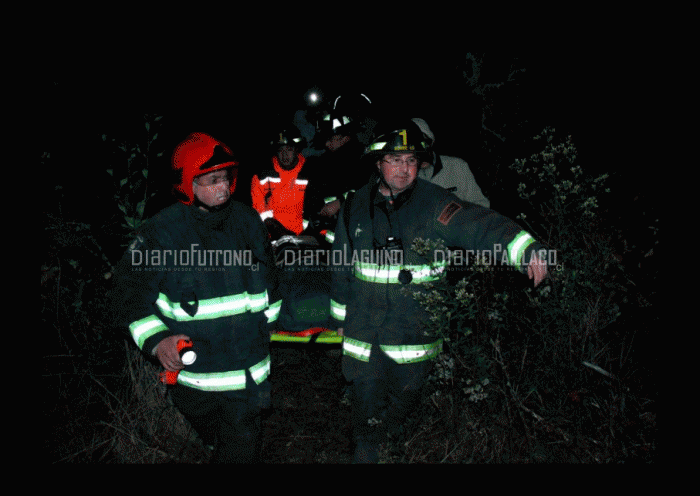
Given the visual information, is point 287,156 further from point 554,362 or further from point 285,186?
point 554,362

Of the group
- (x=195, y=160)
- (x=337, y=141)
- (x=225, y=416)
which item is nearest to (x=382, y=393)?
(x=225, y=416)

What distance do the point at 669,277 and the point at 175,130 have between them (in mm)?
5637

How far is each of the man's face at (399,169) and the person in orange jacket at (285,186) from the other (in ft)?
9.85

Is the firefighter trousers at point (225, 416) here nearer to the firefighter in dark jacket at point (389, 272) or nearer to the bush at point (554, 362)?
the firefighter in dark jacket at point (389, 272)

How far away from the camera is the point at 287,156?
5.89 meters

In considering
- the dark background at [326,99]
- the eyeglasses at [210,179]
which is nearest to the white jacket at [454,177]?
the dark background at [326,99]

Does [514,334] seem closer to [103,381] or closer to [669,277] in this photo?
[669,277]

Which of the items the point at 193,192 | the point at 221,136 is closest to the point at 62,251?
the point at 193,192

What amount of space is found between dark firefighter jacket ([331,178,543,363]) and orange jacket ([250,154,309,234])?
9.43 ft

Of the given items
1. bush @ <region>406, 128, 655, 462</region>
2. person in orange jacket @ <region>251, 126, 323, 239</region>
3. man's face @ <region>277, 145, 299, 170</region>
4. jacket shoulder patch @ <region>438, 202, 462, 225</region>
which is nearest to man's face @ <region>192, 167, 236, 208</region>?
bush @ <region>406, 128, 655, 462</region>

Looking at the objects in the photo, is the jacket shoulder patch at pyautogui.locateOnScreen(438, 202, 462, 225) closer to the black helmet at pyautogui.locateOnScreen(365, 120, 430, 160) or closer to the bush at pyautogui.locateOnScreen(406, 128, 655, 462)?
the bush at pyautogui.locateOnScreen(406, 128, 655, 462)

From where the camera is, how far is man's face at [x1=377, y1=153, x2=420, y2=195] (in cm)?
291

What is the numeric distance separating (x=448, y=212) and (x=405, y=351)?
0.96m

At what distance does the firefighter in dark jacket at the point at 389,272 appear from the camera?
9.39 ft
